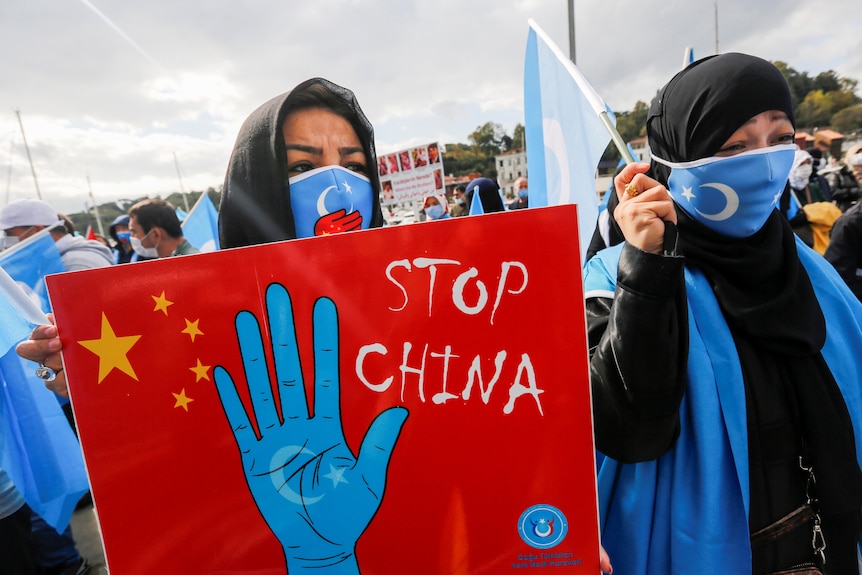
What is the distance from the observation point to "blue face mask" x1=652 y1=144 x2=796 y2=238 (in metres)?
1.15

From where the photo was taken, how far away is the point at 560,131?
5.60 feet

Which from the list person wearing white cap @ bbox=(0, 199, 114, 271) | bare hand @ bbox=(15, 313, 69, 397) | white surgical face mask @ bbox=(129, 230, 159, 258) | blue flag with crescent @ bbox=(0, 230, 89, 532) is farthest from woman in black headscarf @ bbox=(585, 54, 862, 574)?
white surgical face mask @ bbox=(129, 230, 159, 258)

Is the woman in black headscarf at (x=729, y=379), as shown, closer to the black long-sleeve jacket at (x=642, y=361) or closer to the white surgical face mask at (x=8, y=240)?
the black long-sleeve jacket at (x=642, y=361)

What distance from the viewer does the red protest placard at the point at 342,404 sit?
885 mm

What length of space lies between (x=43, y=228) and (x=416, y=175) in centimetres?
594

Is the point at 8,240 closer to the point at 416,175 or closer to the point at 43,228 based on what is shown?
the point at 43,228

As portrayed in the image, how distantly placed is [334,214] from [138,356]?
617 mm

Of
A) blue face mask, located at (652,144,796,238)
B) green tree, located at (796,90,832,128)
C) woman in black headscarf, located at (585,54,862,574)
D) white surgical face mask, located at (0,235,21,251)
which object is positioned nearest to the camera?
woman in black headscarf, located at (585,54,862,574)

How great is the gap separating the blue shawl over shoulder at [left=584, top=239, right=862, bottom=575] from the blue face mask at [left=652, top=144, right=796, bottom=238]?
0.15m

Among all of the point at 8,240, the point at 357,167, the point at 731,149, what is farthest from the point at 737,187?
the point at 8,240

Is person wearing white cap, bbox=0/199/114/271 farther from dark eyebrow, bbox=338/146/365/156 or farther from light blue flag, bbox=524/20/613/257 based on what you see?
light blue flag, bbox=524/20/613/257

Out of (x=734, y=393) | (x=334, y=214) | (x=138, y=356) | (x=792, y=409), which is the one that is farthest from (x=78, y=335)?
(x=792, y=409)

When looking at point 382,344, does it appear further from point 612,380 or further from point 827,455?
point 827,455

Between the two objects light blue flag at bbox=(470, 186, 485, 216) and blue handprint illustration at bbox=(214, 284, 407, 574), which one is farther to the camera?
light blue flag at bbox=(470, 186, 485, 216)
